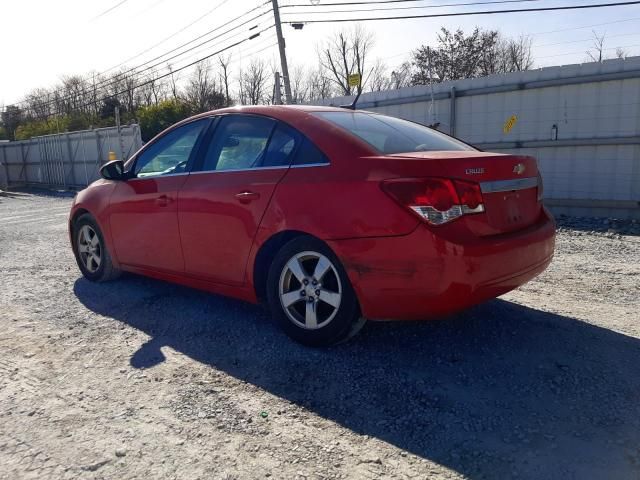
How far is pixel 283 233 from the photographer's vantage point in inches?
133

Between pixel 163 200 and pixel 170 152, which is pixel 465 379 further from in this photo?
pixel 170 152

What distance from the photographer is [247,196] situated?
11.6 feet

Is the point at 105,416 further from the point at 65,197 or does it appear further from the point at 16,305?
the point at 65,197

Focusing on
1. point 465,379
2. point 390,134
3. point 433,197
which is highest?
point 390,134

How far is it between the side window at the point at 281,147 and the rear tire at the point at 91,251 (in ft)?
7.51

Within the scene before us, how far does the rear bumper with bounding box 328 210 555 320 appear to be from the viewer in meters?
2.79

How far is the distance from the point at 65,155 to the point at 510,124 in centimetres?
1951

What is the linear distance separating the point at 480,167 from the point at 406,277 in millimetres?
774

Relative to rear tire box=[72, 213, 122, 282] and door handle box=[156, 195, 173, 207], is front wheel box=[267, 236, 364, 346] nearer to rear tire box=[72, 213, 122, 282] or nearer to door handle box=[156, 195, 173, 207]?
door handle box=[156, 195, 173, 207]

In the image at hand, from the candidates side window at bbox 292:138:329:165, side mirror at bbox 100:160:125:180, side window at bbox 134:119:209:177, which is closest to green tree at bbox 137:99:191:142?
side mirror at bbox 100:160:125:180

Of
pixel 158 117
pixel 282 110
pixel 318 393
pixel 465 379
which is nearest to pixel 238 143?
pixel 282 110

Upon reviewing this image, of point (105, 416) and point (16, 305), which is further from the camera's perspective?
point (16, 305)

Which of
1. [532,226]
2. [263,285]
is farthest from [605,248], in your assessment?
[263,285]

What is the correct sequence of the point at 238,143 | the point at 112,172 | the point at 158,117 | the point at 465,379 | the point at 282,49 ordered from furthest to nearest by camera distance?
the point at 158,117 < the point at 282,49 < the point at 112,172 < the point at 238,143 < the point at 465,379
